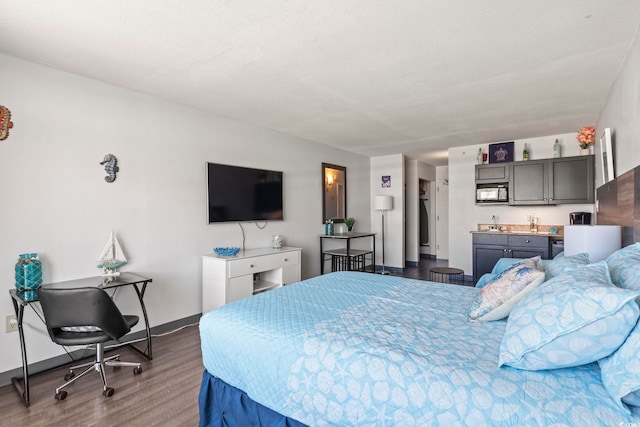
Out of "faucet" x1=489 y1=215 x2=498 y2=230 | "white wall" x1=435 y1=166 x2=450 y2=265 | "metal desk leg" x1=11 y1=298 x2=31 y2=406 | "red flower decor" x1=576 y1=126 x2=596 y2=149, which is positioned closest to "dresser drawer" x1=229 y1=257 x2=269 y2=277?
"metal desk leg" x1=11 y1=298 x2=31 y2=406

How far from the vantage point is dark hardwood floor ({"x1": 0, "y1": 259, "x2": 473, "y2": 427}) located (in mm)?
1932

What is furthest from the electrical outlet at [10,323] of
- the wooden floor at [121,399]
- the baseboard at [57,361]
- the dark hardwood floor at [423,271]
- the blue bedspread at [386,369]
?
the dark hardwood floor at [423,271]

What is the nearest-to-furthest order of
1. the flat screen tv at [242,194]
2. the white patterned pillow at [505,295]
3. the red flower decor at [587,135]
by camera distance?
the white patterned pillow at [505,295] → the flat screen tv at [242,194] → the red flower decor at [587,135]

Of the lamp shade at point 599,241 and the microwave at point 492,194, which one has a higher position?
the microwave at point 492,194

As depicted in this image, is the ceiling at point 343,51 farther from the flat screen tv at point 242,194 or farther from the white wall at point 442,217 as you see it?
the white wall at point 442,217

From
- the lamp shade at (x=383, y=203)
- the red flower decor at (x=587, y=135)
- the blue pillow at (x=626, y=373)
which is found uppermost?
the red flower decor at (x=587, y=135)

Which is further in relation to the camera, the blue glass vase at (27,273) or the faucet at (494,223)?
the faucet at (494,223)

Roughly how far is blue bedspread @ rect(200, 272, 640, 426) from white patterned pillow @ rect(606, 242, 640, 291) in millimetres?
400

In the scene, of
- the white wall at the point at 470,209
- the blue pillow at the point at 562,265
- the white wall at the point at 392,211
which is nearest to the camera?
the blue pillow at the point at 562,265

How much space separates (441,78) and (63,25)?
2829 mm

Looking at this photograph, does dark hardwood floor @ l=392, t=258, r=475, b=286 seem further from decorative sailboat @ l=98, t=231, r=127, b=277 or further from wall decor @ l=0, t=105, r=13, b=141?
wall decor @ l=0, t=105, r=13, b=141

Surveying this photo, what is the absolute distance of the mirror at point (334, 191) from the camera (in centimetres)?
555

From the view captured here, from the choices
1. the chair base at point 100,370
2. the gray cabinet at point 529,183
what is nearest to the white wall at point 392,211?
the gray cabinet at point 529,183

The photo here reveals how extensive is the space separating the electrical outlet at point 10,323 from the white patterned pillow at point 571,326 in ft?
10.7
